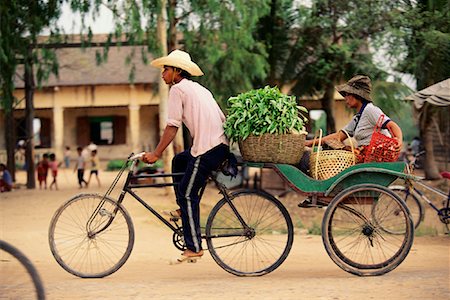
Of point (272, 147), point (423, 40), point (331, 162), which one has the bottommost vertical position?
point (331, 162)

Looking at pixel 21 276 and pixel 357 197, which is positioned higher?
pixel 357 197

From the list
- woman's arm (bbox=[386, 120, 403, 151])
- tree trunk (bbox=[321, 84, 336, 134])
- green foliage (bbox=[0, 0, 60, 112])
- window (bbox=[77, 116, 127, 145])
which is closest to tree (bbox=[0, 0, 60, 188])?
green foliage (bbox=[0, 0, 60, 112])

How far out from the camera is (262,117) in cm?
655

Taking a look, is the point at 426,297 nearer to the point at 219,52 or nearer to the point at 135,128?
the point at 219,52

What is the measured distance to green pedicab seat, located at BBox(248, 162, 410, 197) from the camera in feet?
21.8

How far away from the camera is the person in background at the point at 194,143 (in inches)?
259

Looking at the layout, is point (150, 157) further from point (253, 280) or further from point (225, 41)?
point (225, 41)

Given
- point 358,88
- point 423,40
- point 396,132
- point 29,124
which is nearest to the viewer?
point 396,132

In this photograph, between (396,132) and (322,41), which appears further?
(322,41)

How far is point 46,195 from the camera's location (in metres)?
19.4

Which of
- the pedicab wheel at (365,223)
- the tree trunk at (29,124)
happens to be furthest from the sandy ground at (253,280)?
the tree trunk at (29,124)

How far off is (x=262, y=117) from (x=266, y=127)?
9cm

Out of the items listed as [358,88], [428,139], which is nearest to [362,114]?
[358,88]

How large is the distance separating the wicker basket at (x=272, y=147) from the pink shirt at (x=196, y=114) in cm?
25
